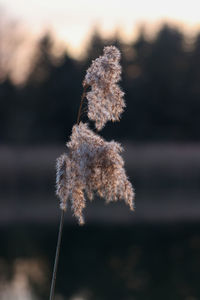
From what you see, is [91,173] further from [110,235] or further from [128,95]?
[128,95]

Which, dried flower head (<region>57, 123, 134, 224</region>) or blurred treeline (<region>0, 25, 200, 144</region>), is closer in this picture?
dried flower head (<region>57, 123, 134, 224</region>)

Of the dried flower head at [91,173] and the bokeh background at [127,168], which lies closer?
the dried flower head at [91,173]

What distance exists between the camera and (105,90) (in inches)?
103

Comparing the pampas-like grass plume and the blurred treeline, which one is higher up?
the blurred treeline

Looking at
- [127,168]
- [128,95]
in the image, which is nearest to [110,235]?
[127,168]

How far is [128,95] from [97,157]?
85.0 feet

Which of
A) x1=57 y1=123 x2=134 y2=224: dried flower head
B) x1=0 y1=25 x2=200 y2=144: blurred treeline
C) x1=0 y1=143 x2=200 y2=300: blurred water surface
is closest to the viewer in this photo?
x1=57 y1=123 x2=134 y2=224: dried flower head

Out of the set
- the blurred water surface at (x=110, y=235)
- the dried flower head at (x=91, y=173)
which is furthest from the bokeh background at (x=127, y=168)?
the dried flower head at (x=91, y=173)

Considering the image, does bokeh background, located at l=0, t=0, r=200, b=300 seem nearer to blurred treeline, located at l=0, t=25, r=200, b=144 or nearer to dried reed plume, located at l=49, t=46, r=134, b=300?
blurred treeline, located at l=0, t=25, r=200, b=144

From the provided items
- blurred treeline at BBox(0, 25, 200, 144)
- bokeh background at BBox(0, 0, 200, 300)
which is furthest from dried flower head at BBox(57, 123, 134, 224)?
blurred treeline at BBox(0, 25, 200, 144)

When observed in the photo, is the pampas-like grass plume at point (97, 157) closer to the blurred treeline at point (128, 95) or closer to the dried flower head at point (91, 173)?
the dried flower head at point (91, 173)

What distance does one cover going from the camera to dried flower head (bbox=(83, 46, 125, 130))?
2.59 m

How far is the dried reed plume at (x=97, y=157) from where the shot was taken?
251cm

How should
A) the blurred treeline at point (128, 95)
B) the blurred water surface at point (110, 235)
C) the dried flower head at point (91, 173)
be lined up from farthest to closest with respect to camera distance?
the blurred treeline at point (128, 95)
the blurred water surface at point (110, 235)
the dried flower head at point (91, 173)
